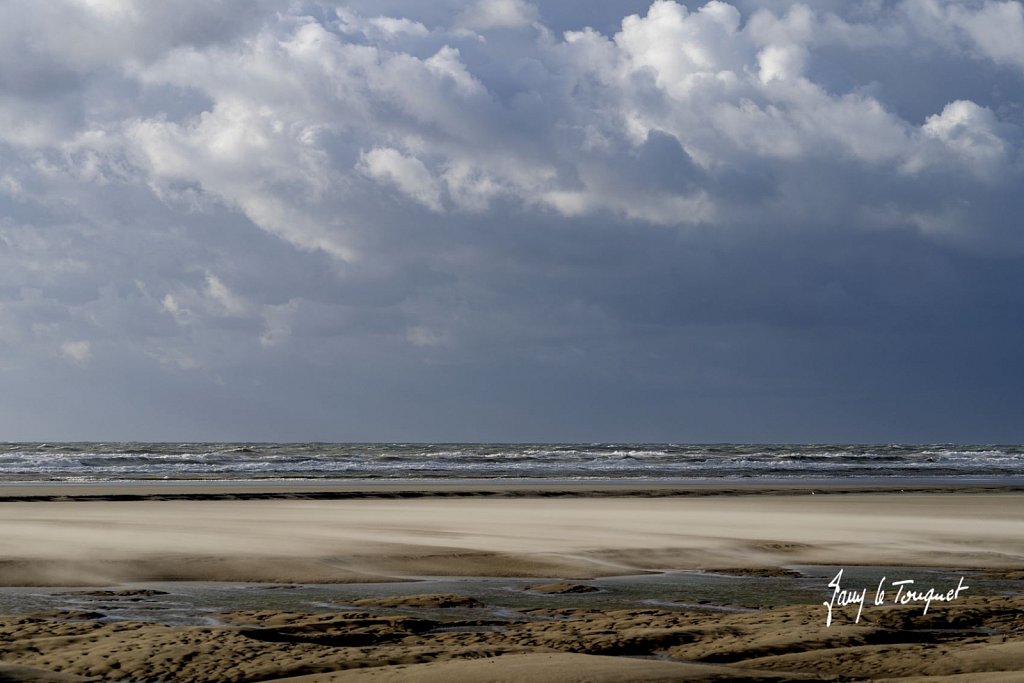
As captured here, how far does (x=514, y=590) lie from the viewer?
11.2m

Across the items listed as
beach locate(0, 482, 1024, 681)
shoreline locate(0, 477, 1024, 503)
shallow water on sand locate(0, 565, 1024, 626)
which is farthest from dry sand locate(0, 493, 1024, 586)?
shoreline locate(0, 477, 1024, 503)

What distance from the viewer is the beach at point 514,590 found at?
7.04m

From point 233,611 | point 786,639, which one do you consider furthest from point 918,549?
point 233,611

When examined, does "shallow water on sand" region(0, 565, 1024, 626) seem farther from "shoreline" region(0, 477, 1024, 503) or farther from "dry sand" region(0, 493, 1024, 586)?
"shoreline" region(0, 477, 1024, 503)

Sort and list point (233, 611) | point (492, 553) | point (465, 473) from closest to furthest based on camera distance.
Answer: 1. point (233, 611)
2. point (492, 553)
3. point (465, 473)

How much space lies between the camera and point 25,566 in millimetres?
12516

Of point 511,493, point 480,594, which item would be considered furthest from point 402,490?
point 480,594

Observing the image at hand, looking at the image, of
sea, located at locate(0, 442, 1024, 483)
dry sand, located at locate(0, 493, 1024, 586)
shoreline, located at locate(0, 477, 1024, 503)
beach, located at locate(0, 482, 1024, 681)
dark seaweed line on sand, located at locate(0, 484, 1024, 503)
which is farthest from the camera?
sea, located at locate(0, 442, 1024, 483)

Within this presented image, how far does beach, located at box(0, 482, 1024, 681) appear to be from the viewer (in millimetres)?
7039

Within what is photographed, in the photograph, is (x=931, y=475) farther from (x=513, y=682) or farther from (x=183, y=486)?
(x=513, y=682)

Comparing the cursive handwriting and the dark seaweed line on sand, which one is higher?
the cursive handwriting

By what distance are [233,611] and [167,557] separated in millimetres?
4380

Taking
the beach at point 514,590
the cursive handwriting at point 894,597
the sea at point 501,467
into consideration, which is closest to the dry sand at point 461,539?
the beach at point 514,590

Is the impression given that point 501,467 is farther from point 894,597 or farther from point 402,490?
point 894,597
